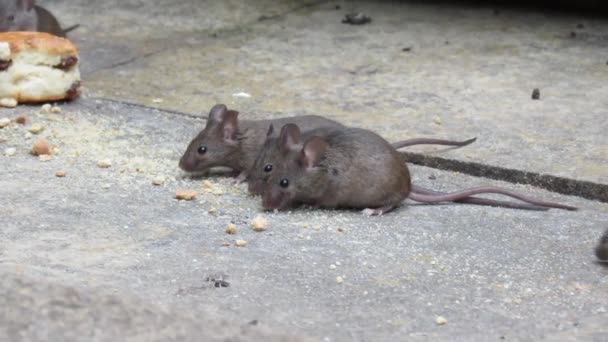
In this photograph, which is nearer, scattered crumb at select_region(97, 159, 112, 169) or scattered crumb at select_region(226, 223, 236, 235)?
scattered crumb at select_region(226, 223, 236, 235)

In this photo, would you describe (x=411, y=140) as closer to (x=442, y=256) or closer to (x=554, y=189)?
(x=554, y=189)

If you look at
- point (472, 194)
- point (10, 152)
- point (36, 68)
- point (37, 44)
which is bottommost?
point (10, 152)

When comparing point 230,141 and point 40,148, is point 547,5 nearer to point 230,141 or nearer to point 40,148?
point 230,141

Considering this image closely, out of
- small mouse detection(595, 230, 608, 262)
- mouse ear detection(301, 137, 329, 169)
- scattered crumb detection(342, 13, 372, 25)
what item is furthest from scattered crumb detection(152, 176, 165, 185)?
scattered crumb detection(342, 13, 372, 25)

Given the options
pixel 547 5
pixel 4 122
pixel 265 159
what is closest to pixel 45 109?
pixel 4 122

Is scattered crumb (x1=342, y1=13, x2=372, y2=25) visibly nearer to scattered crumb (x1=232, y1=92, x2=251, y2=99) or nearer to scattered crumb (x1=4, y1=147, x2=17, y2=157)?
scattered crumb (x1=232, y1=92, x2=251, y2=99)

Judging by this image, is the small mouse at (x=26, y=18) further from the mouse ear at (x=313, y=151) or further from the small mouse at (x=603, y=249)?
the small mouse at (x=603, y=249)

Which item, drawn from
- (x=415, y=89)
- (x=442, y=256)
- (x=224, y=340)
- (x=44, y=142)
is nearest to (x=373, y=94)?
(x=415, y=89)
